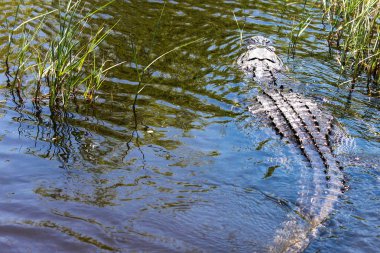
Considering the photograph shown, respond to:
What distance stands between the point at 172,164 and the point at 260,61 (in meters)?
3.47

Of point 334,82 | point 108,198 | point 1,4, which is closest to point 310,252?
point 108,198

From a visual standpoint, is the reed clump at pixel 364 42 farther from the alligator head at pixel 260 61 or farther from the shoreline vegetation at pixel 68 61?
the alligator head at pixel 260 61

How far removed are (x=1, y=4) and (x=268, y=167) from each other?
220 inches

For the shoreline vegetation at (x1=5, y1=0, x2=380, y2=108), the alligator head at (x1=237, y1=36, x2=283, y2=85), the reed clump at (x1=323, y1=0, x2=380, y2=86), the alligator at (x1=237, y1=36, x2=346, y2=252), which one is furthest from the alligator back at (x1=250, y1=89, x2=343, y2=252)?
the shoreline vegetation at (x1=5, y1=0, x2=380, y2=108)

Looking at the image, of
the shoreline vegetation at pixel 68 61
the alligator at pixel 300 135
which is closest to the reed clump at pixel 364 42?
the shoreline vegetation at pixel 68 61

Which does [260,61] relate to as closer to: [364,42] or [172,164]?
[364,42]

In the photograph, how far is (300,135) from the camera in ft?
18.0

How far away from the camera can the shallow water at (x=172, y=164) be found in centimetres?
383

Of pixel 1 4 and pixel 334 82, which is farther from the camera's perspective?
pixel 1 4

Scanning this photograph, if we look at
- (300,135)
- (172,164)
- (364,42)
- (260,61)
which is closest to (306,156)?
(300,135)

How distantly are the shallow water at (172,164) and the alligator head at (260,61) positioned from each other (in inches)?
9.0

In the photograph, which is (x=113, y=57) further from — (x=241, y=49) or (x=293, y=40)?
(x=293, y=40)

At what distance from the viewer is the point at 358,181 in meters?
4.75

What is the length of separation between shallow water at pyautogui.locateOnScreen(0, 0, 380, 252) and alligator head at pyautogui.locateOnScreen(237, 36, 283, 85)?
0.75 ft
